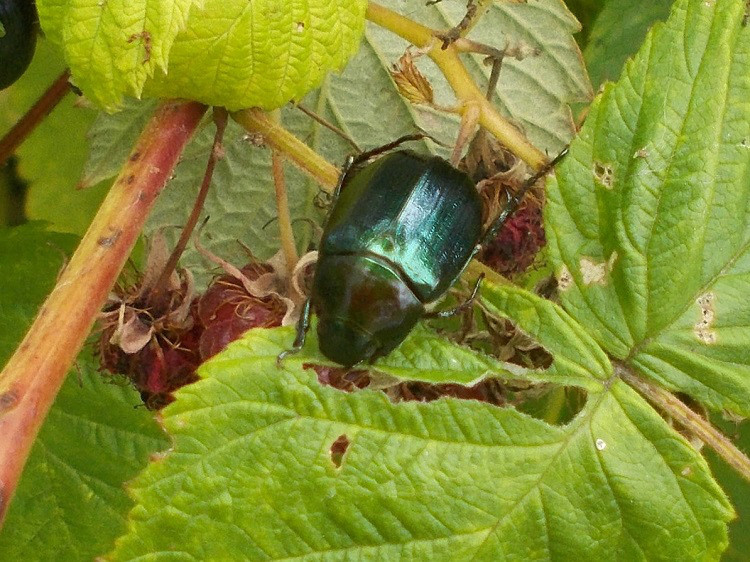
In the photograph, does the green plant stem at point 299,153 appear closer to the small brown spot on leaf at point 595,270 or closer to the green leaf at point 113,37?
the green leaf at point 113,37

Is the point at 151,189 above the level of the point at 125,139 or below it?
above

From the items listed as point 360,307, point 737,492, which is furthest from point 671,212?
point 737,492

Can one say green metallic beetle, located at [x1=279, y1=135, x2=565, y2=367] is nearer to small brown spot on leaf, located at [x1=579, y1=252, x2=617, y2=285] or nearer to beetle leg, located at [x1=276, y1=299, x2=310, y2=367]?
beetle leg, located at [x1=276, y1=299, x2=310, y2=367]

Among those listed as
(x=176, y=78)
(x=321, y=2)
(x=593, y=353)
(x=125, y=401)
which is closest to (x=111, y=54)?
(x=176, y=78)

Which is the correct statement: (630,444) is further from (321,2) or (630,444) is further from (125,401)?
(125,401)

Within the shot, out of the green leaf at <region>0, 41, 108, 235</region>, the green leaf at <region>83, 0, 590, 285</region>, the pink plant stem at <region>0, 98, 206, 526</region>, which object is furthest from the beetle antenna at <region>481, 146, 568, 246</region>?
the green leaf at <region>0, 41, 108, 235</region>

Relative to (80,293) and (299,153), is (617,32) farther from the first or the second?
(80,293)

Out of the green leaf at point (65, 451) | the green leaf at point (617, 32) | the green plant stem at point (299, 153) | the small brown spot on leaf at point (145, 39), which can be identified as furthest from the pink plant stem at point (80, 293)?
the green leaf at point (617, 32)
